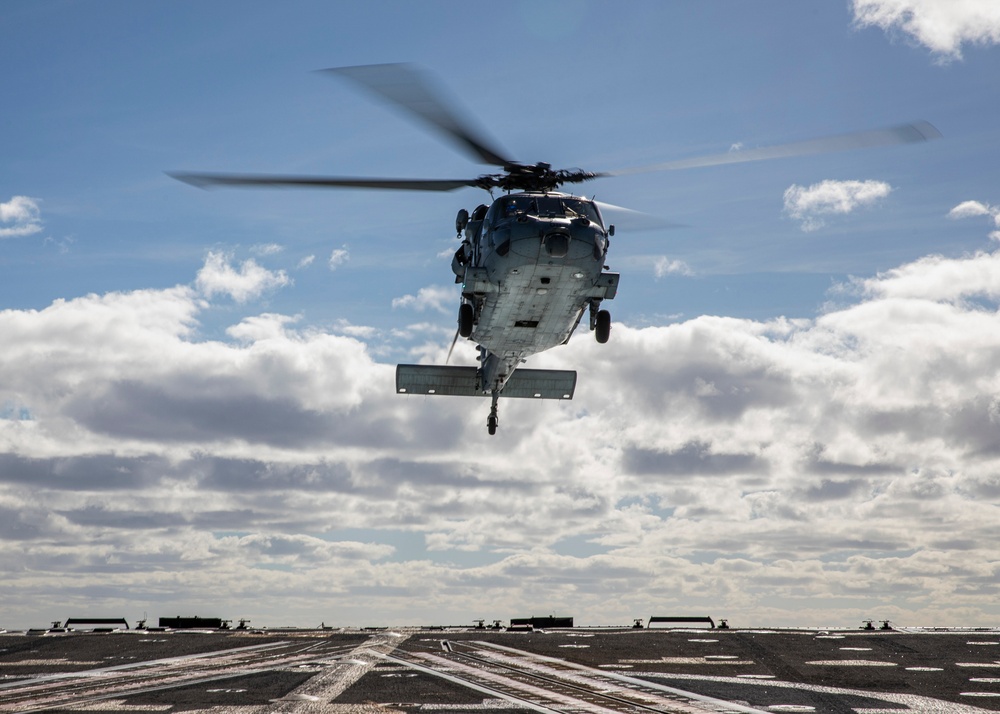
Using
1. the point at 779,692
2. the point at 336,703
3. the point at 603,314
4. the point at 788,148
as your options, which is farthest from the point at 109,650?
the point at 788,148

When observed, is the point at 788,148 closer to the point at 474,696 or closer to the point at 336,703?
the point at 474,696

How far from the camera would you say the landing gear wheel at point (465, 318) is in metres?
33.7

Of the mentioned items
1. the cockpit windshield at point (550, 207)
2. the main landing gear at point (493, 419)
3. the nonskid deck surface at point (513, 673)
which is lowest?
the nonskid deck surface at point (513, 673)

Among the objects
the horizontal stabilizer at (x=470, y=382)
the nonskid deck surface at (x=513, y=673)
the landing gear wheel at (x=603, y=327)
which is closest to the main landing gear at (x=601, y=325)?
the landing gear wheel at (x=603, y=327)

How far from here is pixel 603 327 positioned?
110 feet

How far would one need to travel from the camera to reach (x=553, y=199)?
99.6 feet

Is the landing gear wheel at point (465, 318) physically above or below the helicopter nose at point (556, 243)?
below

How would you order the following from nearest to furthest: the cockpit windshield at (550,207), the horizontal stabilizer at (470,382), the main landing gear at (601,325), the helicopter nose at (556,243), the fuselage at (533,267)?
the helicopter nose at (556,243) → the fuselage at (533,267) → the cockpit windshield at (550,207) → the main landing gear at (601,325) → the horizontal stabilizer at (470,382)

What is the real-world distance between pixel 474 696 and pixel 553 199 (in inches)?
655

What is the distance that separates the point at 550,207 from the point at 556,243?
2.12m

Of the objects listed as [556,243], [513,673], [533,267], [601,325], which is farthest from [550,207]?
[513,673]

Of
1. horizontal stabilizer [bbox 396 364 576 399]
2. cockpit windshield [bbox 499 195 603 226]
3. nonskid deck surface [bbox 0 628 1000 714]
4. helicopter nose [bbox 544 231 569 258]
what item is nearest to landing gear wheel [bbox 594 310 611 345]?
cockpit windshield [bbox 499 195 603 226]

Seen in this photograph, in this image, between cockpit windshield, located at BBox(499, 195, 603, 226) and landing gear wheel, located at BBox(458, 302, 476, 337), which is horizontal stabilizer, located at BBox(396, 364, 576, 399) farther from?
cockpit windshield, located at BBox(499, 195, 603, 226)

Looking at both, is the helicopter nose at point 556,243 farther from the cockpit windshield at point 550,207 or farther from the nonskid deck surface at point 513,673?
the nonskid deck surface at point 513,673
